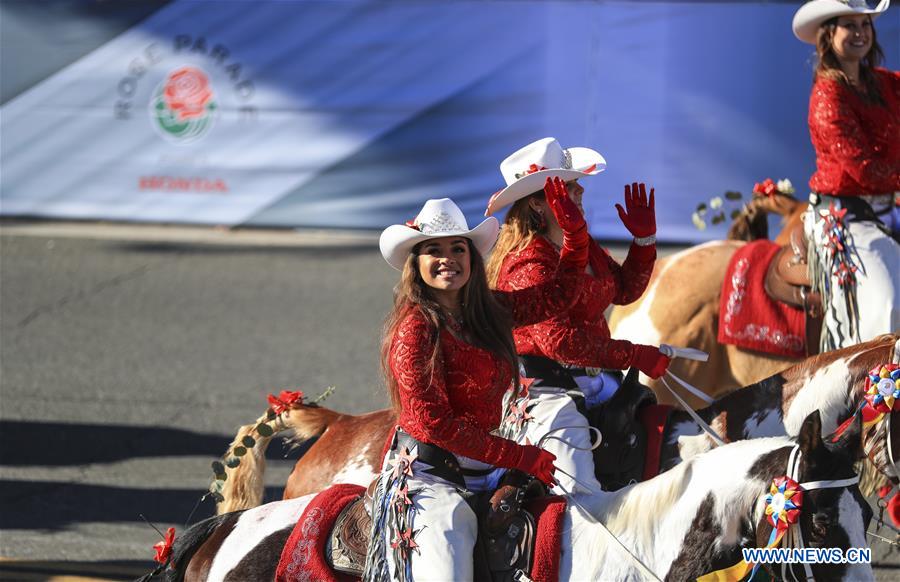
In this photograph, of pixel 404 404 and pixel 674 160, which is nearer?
pixel 404 404

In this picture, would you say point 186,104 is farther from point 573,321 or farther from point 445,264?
point 445,264

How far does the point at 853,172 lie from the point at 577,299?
204cm

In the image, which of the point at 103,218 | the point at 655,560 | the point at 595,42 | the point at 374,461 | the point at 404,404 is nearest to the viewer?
the point at 655,560

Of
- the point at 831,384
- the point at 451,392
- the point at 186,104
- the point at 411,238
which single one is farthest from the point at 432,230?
the point at 186,104

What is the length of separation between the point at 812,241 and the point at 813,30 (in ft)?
3.45

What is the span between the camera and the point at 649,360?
4.39 m

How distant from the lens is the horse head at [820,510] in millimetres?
3100

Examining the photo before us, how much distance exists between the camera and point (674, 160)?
11953 mm

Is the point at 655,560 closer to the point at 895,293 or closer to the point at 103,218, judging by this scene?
the point at 895,293

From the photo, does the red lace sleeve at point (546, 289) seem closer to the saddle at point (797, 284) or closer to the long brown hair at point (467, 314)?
the long brown hair at point (467, 314)

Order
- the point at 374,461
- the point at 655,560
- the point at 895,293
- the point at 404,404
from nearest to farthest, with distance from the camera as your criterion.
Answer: the point at 655,560 → the point at 404,404 → the point at 374,461 → the point at 895,293

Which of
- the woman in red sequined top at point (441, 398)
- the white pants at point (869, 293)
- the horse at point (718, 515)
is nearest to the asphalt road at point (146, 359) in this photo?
the woman in red sequined top at point (441, 398)

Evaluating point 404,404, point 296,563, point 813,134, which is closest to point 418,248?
point 404,404

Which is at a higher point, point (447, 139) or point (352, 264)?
point (447, 139)
